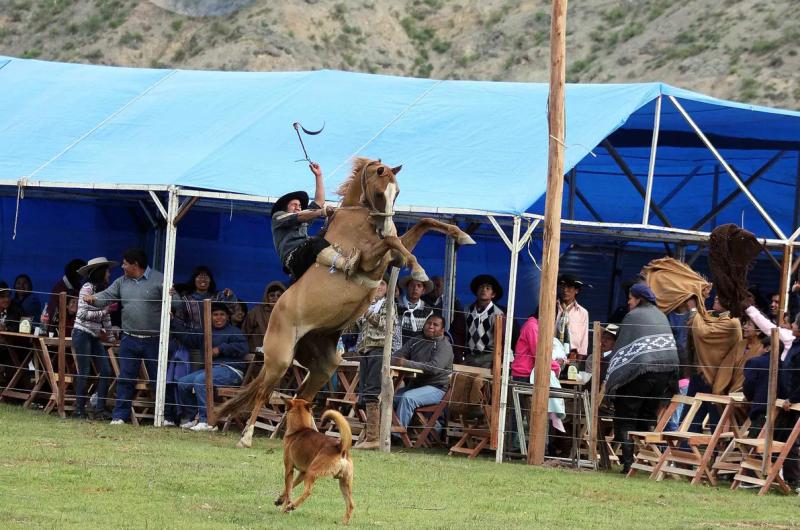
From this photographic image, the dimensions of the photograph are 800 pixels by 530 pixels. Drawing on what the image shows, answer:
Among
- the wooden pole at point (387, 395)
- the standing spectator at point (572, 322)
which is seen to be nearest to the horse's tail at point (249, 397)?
the wooden pole at point (387, 395)

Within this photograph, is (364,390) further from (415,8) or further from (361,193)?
(415,8)

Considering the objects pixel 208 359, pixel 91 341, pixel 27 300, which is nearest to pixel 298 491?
pixel 208 359

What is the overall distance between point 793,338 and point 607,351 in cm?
289

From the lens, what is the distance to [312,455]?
25.8 feet

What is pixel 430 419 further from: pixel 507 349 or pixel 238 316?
pixel 238 316

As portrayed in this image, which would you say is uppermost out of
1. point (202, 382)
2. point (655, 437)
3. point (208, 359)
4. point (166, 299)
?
point (166, 299)

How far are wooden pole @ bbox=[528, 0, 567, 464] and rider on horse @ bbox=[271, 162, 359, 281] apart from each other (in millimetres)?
3204

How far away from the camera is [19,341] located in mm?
15117

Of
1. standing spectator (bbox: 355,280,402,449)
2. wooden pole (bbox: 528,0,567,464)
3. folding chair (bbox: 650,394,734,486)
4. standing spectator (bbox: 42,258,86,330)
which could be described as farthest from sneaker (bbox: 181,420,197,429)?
folding chair (bbox: 650,394,734,486)

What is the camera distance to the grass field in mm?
8039

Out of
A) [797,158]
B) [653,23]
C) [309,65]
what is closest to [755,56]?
[653,23]

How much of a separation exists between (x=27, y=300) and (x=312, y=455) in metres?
9.08

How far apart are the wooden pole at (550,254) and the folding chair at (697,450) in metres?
1.17

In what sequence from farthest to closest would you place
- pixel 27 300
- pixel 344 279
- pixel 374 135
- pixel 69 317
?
pixel 27 300
pixel 69 317
pixel 374 135
pixel 344 279
